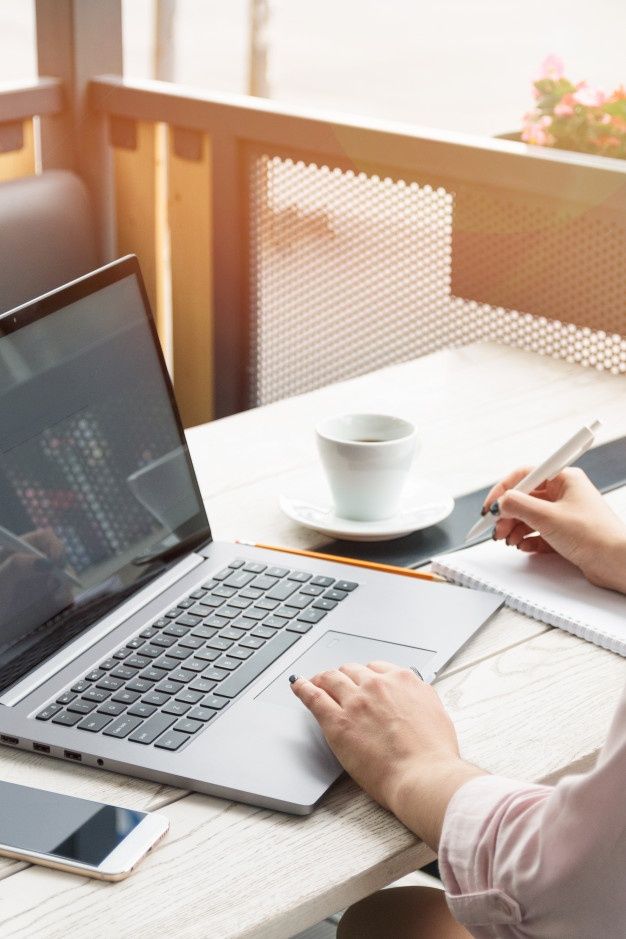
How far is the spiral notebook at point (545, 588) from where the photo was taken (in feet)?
3.14

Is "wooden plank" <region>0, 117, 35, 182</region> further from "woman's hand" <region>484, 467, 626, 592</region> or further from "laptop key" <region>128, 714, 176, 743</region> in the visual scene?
"laptop key" <region>128, 714, 176, 743</region>

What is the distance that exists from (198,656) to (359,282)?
1.32 meters

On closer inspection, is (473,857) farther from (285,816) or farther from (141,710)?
(141,710)

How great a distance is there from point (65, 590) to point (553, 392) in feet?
2.70

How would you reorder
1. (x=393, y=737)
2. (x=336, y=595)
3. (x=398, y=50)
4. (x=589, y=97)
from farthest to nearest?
(x=398, y=50) → (x=589, y=97) → (x=336, y=595) → (x=393, y=737)

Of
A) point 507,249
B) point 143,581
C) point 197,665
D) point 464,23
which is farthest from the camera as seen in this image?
point 464,23

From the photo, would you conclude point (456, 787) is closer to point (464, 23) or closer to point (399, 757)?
point (399, 757)

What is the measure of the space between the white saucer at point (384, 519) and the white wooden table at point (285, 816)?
0.7 inches

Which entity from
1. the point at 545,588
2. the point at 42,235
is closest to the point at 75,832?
the point at 545,588

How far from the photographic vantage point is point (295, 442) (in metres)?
1.39

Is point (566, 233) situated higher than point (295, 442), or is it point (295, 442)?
point (566, 233)

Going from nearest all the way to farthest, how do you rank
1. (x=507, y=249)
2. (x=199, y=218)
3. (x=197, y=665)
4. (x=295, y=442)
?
(x=197, y=665) < (x=295, y=442) < (x=507, y=249) < (x=199, y=218)

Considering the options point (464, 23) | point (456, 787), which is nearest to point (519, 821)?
point (456, 787)

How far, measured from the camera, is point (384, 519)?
3.80ft
